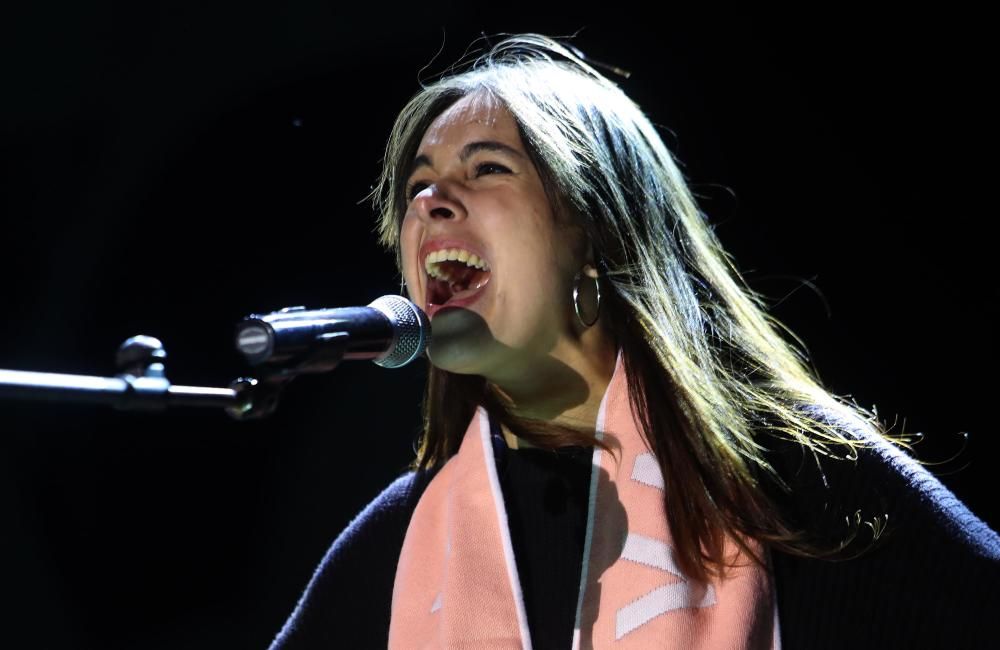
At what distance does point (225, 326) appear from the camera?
101 inches

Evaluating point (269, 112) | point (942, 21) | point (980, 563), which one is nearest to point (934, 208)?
point (942, 21)

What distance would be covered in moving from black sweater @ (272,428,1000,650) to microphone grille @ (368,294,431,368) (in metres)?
0.69

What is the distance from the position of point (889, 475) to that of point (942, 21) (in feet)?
3.66

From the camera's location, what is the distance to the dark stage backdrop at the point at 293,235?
2217mm

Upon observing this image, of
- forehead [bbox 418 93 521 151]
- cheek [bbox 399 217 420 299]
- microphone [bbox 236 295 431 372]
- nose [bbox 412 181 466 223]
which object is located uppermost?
forehead [bbox 418 93 521 151]

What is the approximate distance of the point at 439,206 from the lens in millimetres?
1845

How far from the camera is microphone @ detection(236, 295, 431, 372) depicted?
105 cm

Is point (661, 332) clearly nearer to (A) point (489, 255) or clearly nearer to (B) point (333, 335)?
(A) point (489, 255)

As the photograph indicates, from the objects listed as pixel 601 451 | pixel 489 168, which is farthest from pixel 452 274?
pixel 601 451

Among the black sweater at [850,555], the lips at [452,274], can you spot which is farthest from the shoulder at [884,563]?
the lips at [452,274]

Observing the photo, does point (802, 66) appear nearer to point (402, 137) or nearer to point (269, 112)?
point (402, 137)

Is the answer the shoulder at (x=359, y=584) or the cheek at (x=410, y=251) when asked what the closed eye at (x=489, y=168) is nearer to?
the cheek at (x=410, y=251)

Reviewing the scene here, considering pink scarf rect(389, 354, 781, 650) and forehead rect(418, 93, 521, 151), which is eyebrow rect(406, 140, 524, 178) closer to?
forehead rect(418, 93, 521, 151)

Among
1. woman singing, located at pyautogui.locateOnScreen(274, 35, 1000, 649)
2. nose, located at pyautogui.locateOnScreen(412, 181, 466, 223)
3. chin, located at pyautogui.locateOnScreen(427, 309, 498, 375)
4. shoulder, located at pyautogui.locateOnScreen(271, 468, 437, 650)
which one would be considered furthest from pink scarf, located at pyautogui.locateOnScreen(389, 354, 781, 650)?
nose, located at pyautogui.locateOnScreen(412, 181, 466, 223)
